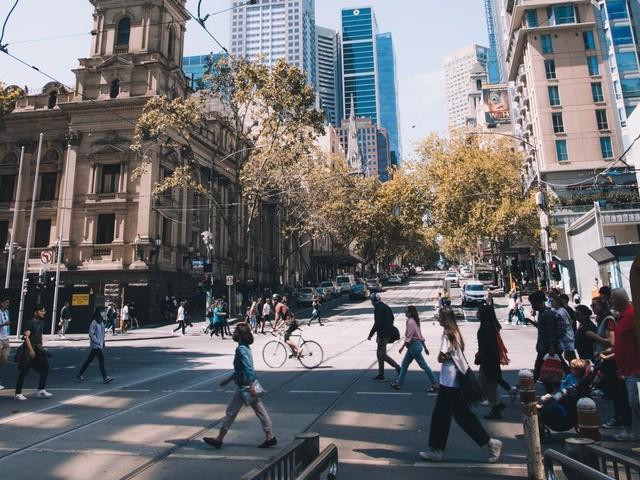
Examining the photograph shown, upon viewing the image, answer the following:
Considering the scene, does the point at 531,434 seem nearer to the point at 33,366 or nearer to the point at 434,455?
the point at 434,455

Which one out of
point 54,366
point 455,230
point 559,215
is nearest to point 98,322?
point 54,366

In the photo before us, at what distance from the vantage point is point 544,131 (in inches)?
1758

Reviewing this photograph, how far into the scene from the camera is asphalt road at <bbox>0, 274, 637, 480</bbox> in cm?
532

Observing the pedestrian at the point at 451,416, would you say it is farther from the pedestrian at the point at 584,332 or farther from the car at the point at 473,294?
the car at the point at 473,294

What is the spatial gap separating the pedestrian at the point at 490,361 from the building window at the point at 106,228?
3003 centimetres

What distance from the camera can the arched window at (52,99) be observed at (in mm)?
36019

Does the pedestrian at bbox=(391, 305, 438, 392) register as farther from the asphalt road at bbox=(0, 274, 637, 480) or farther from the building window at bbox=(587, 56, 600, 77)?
the building window at bbox=(587, 56, 600, 77)

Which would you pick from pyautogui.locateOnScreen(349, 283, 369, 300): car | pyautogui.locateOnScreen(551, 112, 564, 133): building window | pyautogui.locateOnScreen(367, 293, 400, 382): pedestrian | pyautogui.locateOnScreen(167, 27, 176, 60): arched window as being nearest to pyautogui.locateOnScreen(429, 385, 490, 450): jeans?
pyautogui.locateOnScreen(367, 293, 400, 382): pedestrian

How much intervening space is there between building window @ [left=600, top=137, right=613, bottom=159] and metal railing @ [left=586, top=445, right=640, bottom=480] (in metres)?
47.7

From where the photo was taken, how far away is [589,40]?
45.8 metres

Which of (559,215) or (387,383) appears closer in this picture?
(387,383)

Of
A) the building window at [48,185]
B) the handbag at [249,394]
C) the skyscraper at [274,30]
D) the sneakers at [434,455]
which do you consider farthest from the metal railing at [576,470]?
the skyscraper at [274,30]

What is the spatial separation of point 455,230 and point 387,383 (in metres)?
32.8

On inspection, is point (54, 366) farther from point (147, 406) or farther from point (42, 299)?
point (42, 299)
